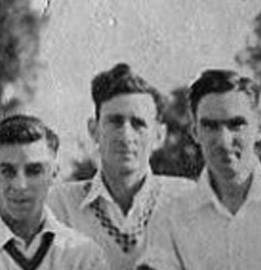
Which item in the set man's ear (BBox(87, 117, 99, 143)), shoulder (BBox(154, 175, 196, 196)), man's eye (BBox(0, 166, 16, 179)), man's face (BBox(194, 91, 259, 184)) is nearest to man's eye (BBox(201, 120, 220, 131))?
man's face (BBox(194, 91, 259, 184))

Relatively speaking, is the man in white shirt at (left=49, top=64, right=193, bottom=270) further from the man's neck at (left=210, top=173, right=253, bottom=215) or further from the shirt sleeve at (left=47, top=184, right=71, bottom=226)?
the man's neck at (left=210, top=173, right=253, bottom=215)

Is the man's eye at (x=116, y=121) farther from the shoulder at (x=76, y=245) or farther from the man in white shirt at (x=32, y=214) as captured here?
the shoulder at (x=76, y=245)

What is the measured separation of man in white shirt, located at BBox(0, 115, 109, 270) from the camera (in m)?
1.51

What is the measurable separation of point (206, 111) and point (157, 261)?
301 mm

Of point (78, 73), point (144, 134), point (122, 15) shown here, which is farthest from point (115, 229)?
point (122, 15)

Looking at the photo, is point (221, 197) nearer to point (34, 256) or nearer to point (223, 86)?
point (223, 86)

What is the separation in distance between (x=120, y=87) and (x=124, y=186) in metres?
0.20

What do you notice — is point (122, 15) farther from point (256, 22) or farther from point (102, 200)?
point (102, 200)

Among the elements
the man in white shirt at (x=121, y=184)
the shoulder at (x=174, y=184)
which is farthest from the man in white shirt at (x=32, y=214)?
the shoulder at (x=174, y=184)

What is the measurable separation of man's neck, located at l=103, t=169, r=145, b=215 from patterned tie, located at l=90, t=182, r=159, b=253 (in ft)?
0.10

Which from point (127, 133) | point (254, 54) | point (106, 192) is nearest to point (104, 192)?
point (106, 192)

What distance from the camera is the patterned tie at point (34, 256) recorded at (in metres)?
1.50

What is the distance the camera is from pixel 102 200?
5.65ft

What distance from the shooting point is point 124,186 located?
1727 millimetres
